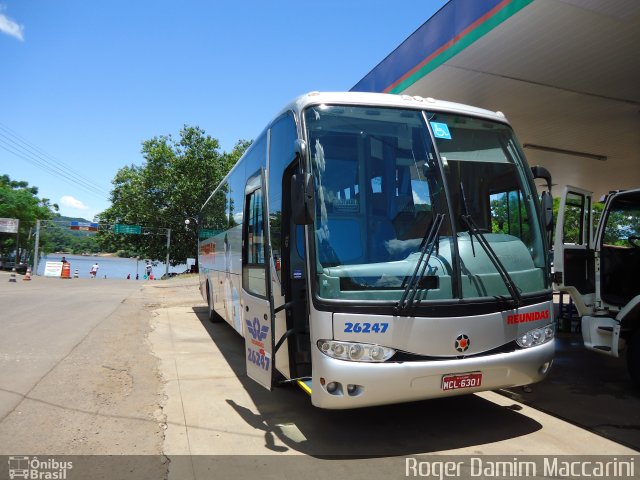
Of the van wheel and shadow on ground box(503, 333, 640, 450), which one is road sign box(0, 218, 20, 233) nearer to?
shadow on ground box(503, 333, 640, 450)

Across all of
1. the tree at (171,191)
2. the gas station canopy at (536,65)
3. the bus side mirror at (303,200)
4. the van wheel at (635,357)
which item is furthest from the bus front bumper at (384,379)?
the tree at (171,191)

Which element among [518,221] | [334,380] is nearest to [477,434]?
[334,380]

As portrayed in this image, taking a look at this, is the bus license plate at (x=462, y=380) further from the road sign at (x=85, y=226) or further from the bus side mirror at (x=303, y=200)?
the road sign at (x=85, y=226)

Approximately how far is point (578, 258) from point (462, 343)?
3679 millimetres

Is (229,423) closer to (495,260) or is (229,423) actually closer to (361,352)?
(361,352)

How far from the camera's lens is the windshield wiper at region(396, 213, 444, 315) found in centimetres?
399

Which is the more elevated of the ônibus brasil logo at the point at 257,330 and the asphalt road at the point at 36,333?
the ônibus brasil logo at the point at 257,330

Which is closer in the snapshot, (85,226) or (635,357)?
(635,357)

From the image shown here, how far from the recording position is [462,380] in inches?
163

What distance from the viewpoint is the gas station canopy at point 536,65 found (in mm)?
7207

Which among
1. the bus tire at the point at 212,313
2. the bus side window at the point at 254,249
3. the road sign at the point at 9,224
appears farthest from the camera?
the road sign at the point at 9,224

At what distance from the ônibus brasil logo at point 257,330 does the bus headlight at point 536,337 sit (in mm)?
2389

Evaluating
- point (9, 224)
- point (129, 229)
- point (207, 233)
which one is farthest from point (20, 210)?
point (207, 233)
